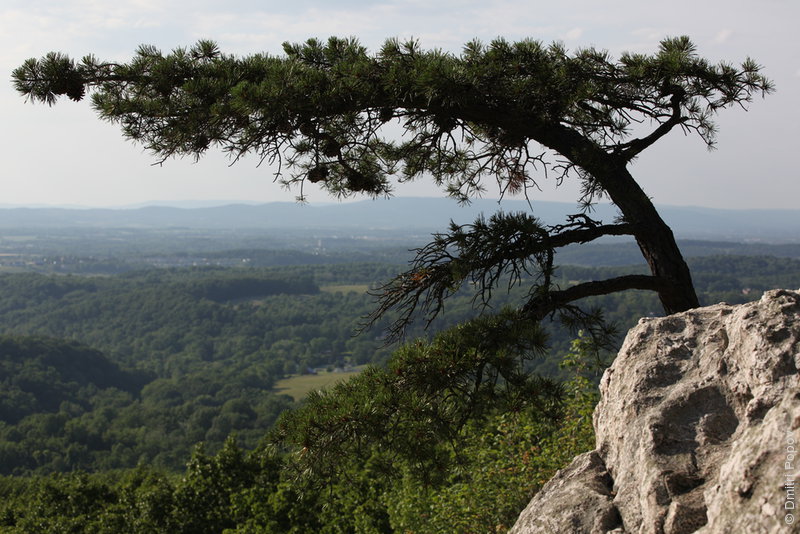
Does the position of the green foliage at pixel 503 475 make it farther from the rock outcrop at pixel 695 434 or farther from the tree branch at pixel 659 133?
the rock outcrop at pixel 695 434

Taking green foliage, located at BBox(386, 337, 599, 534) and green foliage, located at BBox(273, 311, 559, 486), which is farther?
green foliage, located at BBox(386, 337, 599, 534)

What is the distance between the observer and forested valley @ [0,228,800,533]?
6.57m

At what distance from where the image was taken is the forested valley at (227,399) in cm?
657

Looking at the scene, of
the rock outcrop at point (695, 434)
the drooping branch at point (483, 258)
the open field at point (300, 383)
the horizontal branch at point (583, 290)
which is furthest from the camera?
the open field at point (300, 383)

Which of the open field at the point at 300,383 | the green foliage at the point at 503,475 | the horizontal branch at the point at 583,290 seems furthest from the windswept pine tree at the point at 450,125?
the open field at the point at 300,383

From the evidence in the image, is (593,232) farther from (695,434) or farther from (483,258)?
(695,434)

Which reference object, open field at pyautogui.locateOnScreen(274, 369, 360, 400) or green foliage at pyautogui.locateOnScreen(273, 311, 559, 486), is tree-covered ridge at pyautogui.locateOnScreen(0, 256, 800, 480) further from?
open field at pyautogui.locateOnScreen(274, 369, 360, 400)

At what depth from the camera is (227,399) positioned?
6588 cm

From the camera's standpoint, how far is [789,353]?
92.7 inches

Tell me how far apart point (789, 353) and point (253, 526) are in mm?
7605

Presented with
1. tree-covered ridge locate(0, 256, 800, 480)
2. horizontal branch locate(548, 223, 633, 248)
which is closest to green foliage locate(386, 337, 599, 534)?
tree-covered ridge locate(0, 256, 800, 480)

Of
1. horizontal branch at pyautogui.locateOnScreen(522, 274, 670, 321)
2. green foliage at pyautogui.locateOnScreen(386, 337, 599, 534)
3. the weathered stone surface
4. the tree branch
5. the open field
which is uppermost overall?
the tree branch

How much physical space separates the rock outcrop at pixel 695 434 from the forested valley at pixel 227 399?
884 millimetres

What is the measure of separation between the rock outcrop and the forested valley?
0.88 meters
